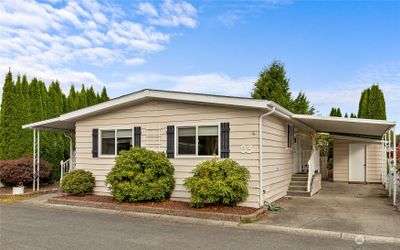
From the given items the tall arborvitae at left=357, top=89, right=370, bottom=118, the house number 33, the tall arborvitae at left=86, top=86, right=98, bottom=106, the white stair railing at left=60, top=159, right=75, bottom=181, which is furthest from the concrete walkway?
the tall arborvitae at left=86, top=86, right=98, bottom=106

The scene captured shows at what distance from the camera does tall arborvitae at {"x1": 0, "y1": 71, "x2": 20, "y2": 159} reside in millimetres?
15828

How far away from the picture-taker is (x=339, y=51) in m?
15.7

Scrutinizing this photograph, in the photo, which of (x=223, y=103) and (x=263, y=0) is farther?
(x=263, y=0)

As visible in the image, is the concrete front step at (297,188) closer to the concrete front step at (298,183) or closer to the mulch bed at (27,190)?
the concrete front step at (298,183)

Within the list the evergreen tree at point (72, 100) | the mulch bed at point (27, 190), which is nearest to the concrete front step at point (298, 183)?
the mulch bed at point (27, 190)

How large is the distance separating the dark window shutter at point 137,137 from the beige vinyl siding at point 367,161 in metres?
11.4

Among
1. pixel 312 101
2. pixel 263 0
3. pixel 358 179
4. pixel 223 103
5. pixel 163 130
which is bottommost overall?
pixel 358 179

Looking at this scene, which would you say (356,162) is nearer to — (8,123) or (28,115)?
(28,115)

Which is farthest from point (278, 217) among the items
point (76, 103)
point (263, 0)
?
point (76, 103)

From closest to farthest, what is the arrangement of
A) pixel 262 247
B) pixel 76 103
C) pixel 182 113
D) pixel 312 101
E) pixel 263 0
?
pixel 262 247
pixel 182 113
pixel 263 0
pixel 76 103
pixel 312 101

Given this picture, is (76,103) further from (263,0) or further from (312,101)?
(312,101)

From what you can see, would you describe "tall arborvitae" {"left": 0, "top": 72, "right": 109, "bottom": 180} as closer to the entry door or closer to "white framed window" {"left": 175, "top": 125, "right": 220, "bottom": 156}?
"white framed window" {"left": 175, "top": 125, "right": 220, "bottom": 156}

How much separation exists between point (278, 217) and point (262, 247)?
2693 millimetres

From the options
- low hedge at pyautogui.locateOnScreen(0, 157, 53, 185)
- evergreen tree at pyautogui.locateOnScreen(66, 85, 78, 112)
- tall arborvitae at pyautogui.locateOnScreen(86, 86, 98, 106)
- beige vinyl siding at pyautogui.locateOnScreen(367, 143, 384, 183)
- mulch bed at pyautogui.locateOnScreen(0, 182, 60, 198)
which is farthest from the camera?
tall arborvitae at pyautogui.locateOnScreen(86, 86, 98, 106)
